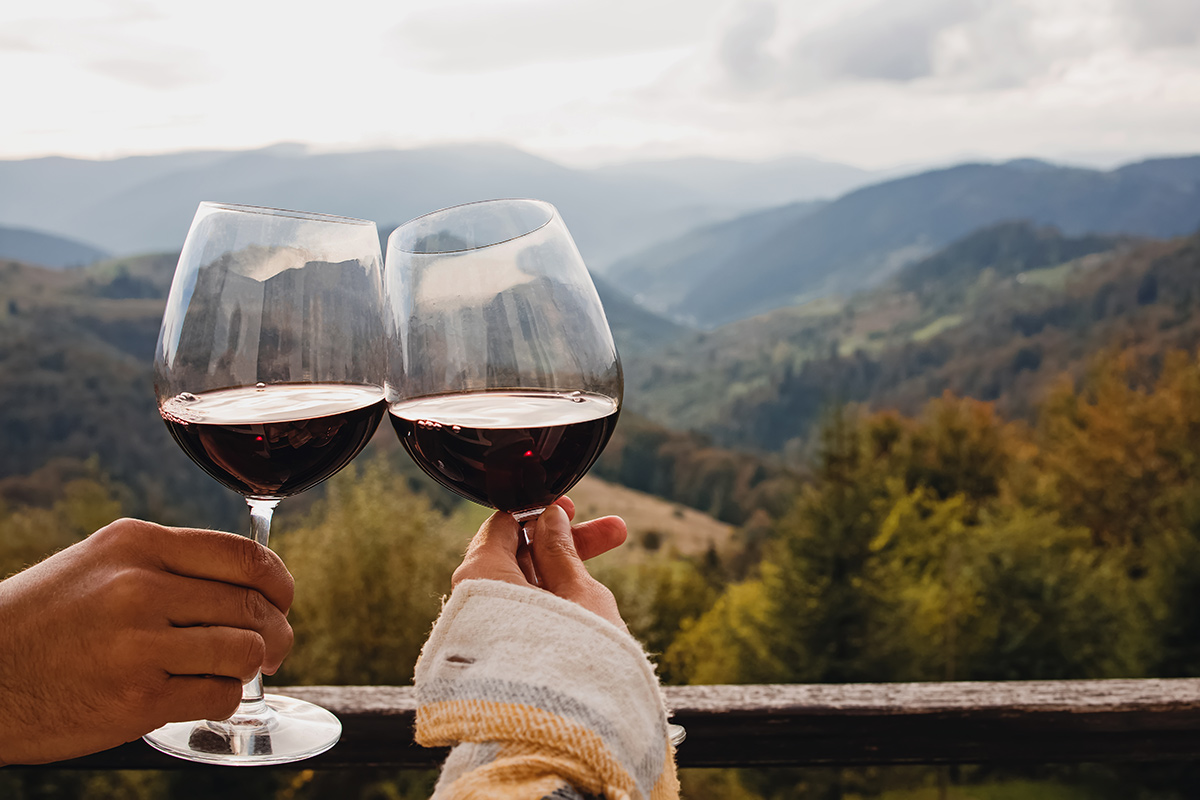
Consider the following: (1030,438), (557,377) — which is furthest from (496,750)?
(1030,438)

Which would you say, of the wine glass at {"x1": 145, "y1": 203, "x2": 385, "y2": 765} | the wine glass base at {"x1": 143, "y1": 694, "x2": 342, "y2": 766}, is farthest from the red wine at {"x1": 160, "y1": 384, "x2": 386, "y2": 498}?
the wine glass base at {"x1": 143, "y1": 694, "x2": 342, "y2": 766}

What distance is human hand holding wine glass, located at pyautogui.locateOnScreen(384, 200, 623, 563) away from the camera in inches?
41.8

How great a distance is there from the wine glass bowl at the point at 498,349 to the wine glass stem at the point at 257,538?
23 cm

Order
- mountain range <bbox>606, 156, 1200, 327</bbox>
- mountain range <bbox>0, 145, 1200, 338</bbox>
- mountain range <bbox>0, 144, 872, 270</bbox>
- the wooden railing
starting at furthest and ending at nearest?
1. mountain range <bbox>606, 156, 1200, 327</bbox>
2. mountain range <bbox>0, 145, 1200, 338</bbox>
3. mountain range <bbox>0, 144, 872, 270</bbox>
4. the wooden railing

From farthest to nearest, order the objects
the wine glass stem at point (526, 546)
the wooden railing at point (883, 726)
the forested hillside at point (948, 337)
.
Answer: the forested hillside at point (948, 337) → the wooden railing at point (883, 726) → the wine glass stem at point (526, 546)

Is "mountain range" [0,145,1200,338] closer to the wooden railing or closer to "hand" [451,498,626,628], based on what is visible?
the wooden railing

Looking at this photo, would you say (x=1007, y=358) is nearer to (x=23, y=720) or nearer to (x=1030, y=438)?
(x=1030, y=438)

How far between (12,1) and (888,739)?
62694 mm

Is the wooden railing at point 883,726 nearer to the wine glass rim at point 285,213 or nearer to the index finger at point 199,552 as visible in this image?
the index finger at point 199,552

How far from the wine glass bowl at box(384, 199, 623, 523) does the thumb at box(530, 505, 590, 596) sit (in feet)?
0.16

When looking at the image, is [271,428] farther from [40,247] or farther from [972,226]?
[972,226]

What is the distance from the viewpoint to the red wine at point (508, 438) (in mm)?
1064

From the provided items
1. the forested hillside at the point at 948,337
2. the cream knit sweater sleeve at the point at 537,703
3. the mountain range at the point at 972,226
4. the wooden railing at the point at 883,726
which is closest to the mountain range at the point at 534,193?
the mountain range at the point at 972,226

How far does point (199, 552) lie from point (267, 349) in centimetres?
25
